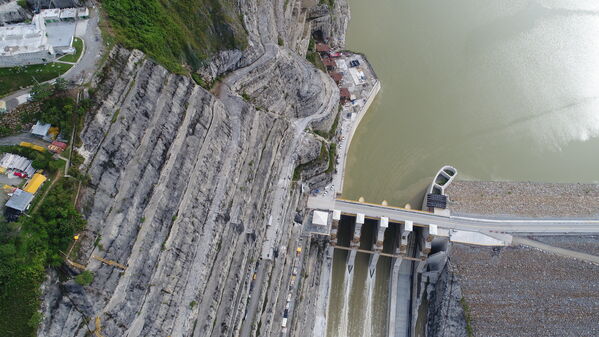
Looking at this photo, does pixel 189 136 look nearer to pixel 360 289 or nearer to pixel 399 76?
pixel 360 289

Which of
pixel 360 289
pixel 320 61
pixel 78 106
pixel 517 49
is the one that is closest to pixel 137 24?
pixel 78 106

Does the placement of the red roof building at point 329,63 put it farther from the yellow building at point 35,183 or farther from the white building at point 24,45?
the yellow building at point 35,183

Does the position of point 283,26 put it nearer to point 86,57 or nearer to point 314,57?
point 314,57

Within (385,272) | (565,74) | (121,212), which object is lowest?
(121,212)

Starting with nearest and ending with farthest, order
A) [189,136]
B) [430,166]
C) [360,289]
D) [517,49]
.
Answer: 1. [189,136]
2. [360,289]
3. [430,166]
4. [517,49]

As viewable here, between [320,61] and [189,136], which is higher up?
[320,61]

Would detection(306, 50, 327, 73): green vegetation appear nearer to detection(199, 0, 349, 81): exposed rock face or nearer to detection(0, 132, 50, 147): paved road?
detection(199, 0, 349, 81): exposed rock face

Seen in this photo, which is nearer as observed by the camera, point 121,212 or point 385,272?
point 121,212

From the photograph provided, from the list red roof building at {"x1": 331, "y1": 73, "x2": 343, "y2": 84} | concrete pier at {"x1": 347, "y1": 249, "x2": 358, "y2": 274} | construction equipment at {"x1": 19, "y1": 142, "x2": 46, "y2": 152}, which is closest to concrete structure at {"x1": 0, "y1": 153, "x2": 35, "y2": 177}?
construction equipment at {"x1": 19, "y1": 142, "x2": 46, "y2": 152}

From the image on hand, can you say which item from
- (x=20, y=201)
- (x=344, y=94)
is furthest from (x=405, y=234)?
(x=20, y=201)
